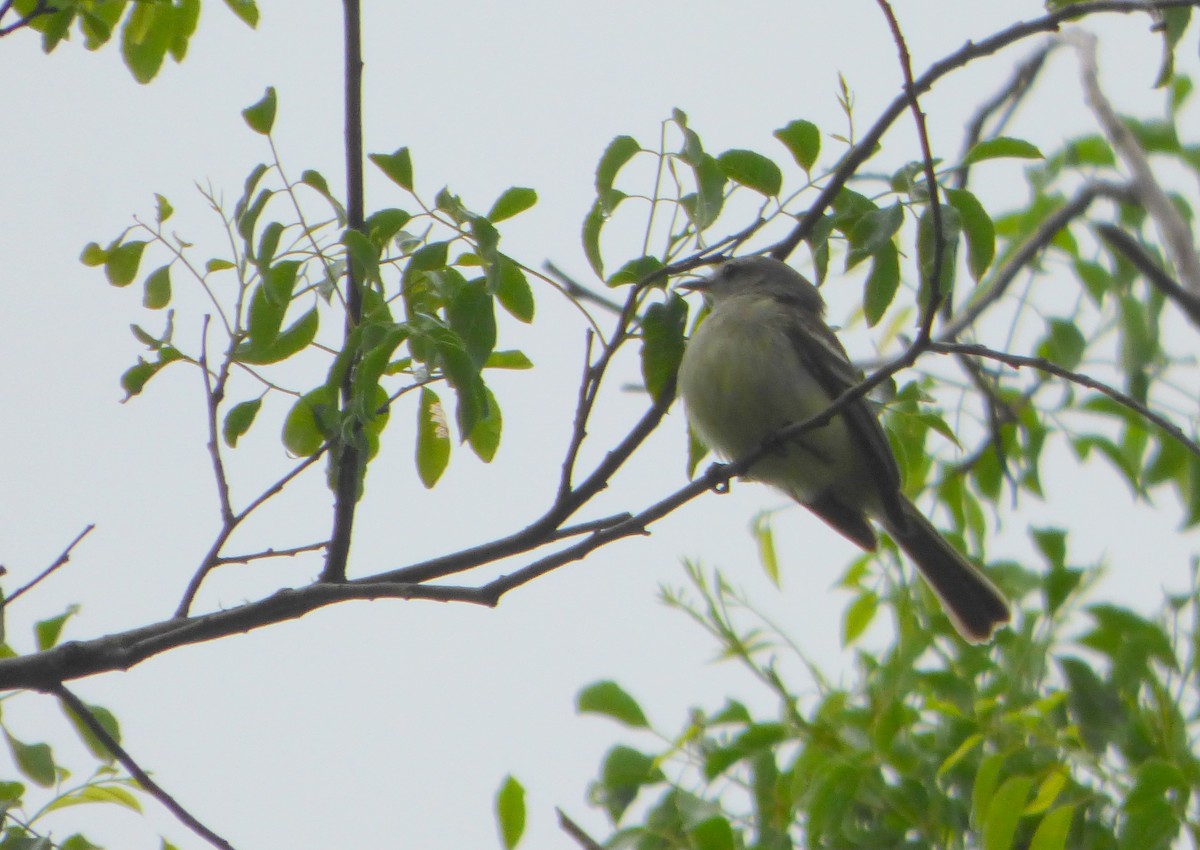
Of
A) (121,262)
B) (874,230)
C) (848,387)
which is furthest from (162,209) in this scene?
(848,387)

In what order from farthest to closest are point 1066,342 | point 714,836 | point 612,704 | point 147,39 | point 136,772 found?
point 1066,342
point 612,704
point 714,836
point 147,39
point 136,772

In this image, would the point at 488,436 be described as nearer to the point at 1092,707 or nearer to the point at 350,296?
the point at 350,296

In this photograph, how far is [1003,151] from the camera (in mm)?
3281

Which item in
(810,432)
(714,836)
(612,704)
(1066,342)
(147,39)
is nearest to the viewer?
(147,39)

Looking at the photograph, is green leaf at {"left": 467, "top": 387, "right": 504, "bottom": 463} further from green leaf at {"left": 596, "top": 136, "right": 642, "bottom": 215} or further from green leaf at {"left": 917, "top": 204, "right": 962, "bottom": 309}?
green leaf at {"left": 917, "top": 204, "right": 962, "bottom": 309}

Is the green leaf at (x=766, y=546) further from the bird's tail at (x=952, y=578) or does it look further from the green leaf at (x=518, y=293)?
the green leaf at (x=518, y=293)

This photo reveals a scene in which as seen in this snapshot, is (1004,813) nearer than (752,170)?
No

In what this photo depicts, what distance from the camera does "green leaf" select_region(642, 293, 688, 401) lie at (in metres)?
3.39

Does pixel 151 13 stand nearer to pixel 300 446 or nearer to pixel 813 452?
pixel 300 446

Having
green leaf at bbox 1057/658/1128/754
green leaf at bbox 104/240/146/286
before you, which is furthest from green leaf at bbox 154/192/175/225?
green leaf at bbox 1057/658/1128/754

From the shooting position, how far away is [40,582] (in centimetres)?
285

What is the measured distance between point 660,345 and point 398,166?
32.3 inches

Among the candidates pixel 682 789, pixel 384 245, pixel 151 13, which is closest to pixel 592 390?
pixel 384 245

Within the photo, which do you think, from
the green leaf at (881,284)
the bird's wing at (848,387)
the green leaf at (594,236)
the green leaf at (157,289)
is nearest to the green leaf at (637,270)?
the green leaf at (594,236)
